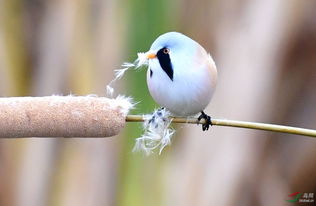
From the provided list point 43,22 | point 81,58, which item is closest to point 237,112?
point 81,58

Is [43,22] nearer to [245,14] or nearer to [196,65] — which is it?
[245,14]

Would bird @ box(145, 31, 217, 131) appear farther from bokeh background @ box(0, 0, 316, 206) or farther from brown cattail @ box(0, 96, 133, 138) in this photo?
bokeh background @ box(0, 0, 316, 206)

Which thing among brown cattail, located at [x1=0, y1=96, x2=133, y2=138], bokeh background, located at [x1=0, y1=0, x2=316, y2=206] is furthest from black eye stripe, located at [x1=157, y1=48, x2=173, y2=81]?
bokeh background, located at [x1=0, y1=0, x2=316, y2=206]

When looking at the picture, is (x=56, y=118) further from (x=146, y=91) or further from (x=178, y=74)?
(x=146, y=91)

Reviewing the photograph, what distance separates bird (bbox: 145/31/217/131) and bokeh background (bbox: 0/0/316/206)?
43 centimetres

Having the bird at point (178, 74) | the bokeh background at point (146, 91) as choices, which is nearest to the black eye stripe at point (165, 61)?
the bird at point (178, 74)

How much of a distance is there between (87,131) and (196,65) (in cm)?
25

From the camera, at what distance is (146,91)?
1.36 meters

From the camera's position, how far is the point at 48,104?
74 cm

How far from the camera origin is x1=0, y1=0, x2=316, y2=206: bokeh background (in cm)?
141

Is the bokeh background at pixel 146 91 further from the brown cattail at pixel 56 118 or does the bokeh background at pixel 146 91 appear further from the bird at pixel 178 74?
the brown cattail at pixel 56 118

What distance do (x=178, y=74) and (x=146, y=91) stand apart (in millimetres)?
474

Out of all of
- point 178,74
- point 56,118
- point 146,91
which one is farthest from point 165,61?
point 146,91

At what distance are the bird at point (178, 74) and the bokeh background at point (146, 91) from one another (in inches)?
17.0
